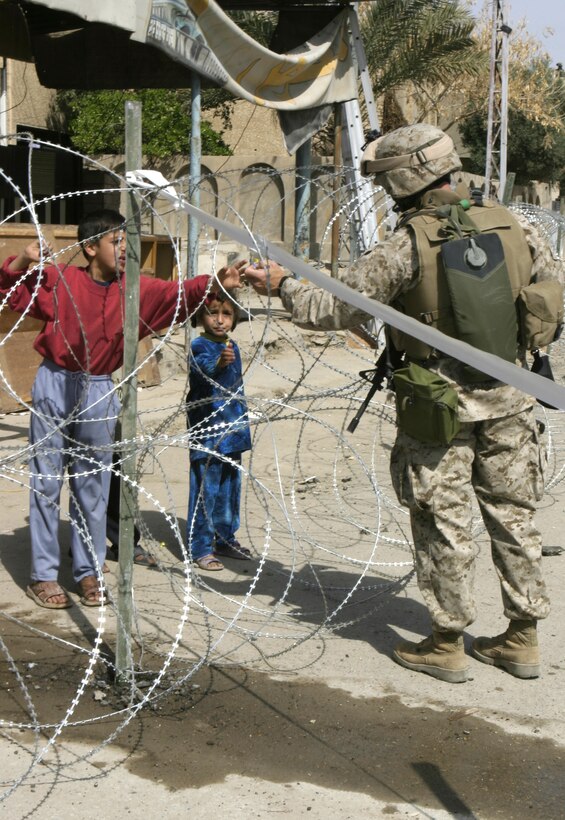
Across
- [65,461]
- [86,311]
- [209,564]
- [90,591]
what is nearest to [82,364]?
[86,311]

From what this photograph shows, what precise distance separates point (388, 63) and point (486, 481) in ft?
55.5

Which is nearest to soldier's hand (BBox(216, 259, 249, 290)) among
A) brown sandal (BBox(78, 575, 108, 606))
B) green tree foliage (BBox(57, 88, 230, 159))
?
brown sandal (BBox(78, 575, 108, 606))

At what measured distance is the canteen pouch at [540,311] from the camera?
402cm

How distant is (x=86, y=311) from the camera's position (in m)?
4.73

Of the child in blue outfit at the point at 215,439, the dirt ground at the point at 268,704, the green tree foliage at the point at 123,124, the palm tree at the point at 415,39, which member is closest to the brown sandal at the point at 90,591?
the dirt ground at the point at 268,704

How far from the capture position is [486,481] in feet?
13.8

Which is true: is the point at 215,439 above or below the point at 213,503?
above

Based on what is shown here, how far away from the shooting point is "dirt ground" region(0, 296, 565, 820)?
3.31 m

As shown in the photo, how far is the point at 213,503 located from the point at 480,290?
207 cm

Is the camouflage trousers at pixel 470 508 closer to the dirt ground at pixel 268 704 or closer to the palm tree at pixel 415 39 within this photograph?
the dirt ground at pixel 268 704

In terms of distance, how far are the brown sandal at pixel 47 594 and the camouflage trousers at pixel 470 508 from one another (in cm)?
162

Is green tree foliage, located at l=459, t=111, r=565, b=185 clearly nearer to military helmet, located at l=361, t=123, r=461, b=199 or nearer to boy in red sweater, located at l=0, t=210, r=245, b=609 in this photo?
boy in red sweater, located at l=0, t=210, r=245, b=609

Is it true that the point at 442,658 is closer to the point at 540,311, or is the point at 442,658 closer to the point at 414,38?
the point at 540,311

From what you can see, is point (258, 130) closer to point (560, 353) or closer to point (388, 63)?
point (388, 63)
